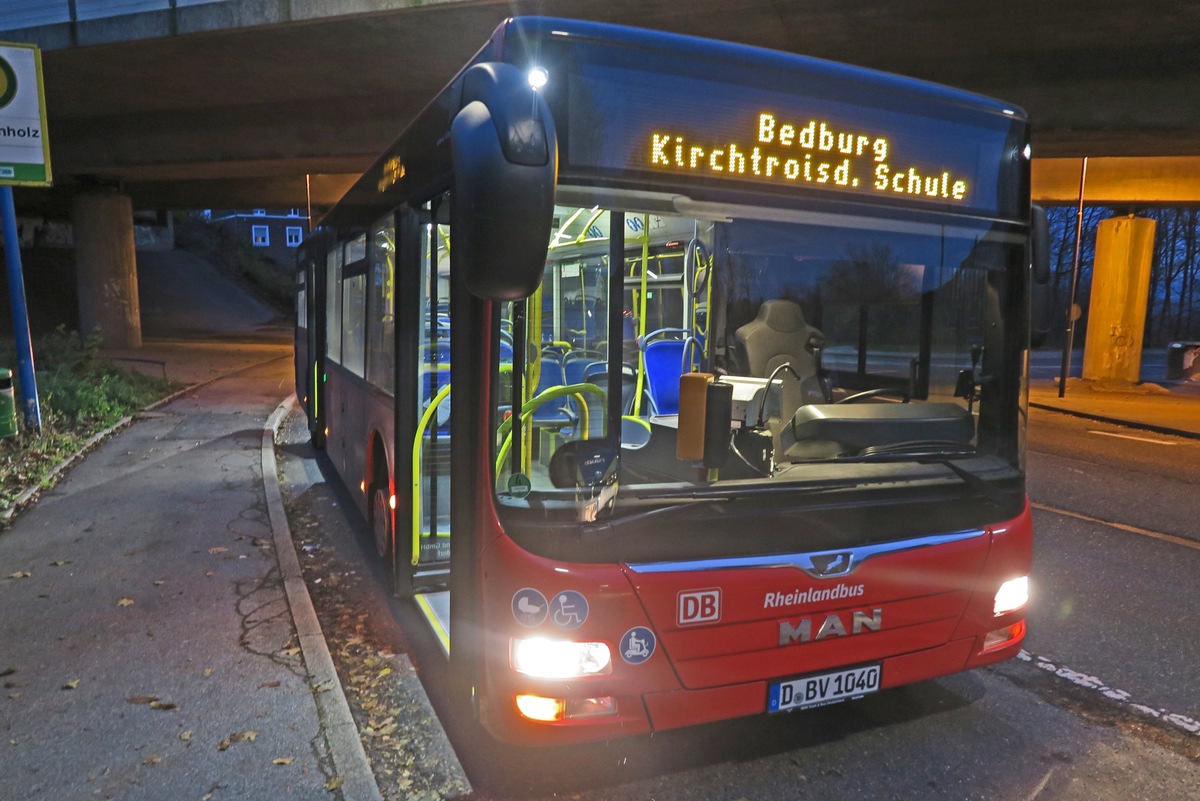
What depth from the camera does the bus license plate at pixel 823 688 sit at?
127 inches

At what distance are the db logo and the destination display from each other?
1.56 m

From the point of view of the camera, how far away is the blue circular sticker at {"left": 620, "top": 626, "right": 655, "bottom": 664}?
9.80 feet

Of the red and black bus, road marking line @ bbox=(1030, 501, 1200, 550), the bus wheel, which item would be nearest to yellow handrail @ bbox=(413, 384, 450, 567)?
the bus wheel

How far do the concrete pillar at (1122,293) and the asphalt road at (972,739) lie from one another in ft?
62.8

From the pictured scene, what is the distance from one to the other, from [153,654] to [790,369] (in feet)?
12.5

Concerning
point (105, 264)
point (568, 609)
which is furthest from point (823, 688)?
point (105, 264)

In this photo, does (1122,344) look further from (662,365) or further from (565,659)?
(565,659)

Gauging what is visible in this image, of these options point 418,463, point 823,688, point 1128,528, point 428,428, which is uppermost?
point 428,428

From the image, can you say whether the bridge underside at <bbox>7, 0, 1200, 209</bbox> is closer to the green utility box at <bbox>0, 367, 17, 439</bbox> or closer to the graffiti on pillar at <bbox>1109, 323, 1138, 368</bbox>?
the graffiti on pillar at <bbox>1109, 323, 1138, 368</bbox>

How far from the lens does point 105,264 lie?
88.8 feet

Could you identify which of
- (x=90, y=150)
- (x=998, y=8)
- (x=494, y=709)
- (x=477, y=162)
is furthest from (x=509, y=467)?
(x=90, y=150)

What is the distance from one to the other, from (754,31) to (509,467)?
1250cm

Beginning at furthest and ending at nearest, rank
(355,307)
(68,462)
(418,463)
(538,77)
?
(68,462) → (355,307) → (418,463) → (538,77)

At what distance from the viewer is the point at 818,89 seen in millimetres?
3332
